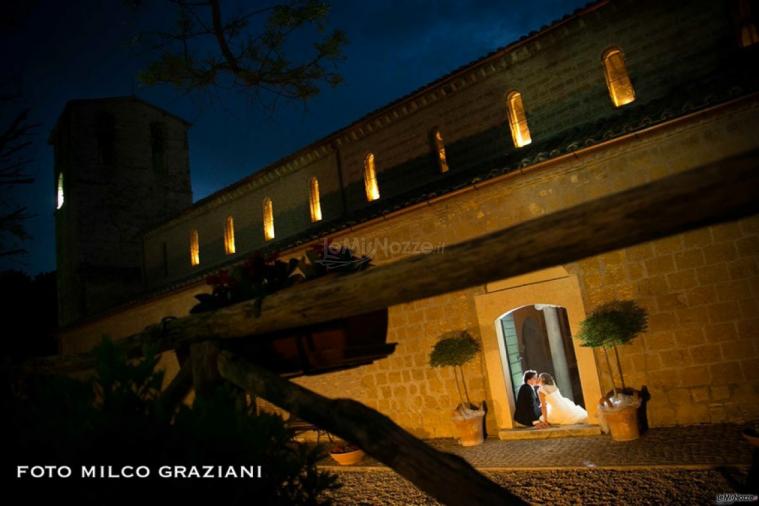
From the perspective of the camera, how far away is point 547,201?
789cm

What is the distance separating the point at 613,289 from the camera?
7.28 metres

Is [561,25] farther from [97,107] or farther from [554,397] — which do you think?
[97,107]

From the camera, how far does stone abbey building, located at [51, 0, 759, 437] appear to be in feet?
21.7

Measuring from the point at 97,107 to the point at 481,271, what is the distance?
28003 millimetres

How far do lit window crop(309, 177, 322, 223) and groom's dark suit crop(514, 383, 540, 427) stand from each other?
30.2 feet

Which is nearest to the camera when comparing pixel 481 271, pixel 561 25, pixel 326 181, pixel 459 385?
pixel 481 271

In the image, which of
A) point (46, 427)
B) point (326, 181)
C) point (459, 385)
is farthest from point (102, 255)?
point (46, 427)

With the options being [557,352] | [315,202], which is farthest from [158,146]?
[557,352]

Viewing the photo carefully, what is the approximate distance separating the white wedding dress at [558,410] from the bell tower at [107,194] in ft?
66.9

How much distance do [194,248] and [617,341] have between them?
57.2 ft

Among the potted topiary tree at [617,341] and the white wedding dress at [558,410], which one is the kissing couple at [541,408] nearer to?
the white wedding dress at [558,410]

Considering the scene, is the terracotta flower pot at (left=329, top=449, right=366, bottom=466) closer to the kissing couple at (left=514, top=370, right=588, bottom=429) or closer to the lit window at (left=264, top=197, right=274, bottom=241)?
the kissing couple at (left=514, top=370, right=588, bottom=429)

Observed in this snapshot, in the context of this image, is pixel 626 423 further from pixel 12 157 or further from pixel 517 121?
pixel 12 157

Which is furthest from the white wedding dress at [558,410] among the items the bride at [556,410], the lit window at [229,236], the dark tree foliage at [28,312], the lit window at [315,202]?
the dark tree foliage at [28,312]
